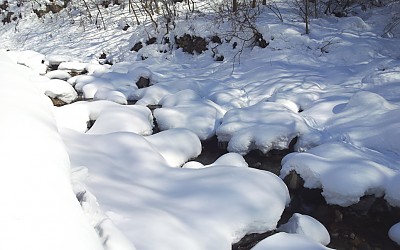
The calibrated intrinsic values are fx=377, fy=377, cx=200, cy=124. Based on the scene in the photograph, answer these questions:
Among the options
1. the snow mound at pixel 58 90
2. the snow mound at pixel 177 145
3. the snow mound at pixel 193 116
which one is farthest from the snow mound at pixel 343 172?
the snow mound at pixel 58 90

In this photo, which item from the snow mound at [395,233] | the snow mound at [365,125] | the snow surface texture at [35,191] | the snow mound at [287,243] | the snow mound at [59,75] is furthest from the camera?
the snow mound at [59,75]

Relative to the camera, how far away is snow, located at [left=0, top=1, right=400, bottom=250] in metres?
1.74

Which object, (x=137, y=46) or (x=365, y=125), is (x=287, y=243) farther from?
(x=137, y=46)

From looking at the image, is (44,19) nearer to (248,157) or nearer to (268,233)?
(248,157)

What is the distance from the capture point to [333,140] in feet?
12.1

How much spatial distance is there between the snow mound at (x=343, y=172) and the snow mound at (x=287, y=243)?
0.75 m

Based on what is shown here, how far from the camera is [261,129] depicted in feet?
12.5

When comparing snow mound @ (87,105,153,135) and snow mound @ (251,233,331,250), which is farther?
snow mound @ (87,105,153,135)

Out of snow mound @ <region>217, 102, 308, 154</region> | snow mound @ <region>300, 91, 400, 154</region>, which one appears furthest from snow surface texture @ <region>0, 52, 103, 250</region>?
Answer: snow mound @ <region>300, 91, 400, 154</region>

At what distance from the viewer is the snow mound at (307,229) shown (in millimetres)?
2514

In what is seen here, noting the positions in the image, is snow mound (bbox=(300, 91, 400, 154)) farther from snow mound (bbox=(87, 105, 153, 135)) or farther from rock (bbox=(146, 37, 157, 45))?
rock (bbox=(146, 37, 157, 45))

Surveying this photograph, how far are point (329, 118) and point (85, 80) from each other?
3749 millimetres

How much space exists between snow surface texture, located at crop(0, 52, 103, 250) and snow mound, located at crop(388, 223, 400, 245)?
221 cm

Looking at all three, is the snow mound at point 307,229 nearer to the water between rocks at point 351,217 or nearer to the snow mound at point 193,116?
the water between rocks at point 351,217
